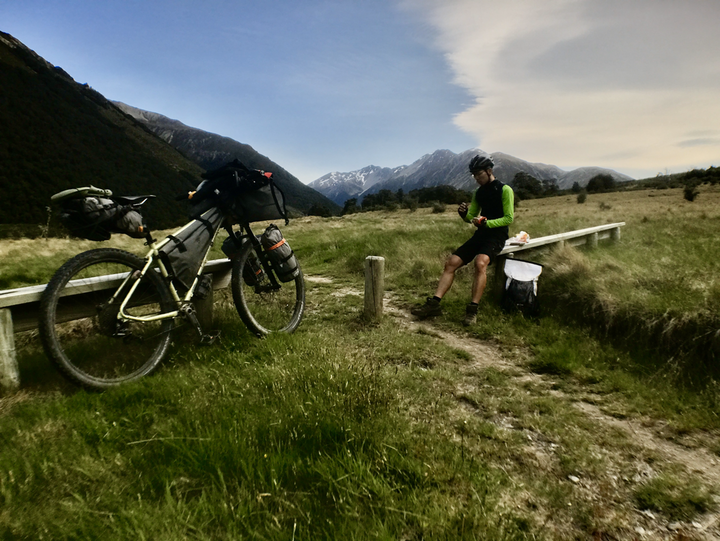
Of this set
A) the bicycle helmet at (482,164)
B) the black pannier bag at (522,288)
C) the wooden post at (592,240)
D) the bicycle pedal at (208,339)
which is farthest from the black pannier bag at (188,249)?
the wooden post at (592,240)

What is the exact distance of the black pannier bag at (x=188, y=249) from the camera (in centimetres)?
345

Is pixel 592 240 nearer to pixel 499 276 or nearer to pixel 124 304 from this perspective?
pixel 499 276

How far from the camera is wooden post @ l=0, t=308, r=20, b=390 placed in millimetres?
2900

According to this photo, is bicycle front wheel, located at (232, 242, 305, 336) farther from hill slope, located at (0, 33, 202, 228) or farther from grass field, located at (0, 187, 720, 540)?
hill slope, located at (0, 33, 202, 228)

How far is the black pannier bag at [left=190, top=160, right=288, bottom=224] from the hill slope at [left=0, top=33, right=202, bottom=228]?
88988 millimetres

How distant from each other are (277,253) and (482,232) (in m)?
3.56

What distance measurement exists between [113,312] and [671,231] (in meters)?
13.6

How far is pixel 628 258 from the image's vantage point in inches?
271

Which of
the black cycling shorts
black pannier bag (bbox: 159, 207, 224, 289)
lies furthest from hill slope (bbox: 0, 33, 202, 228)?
black pannier bag (bbox: 159, 207, 224, 289)

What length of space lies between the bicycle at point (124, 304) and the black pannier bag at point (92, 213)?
0.11m

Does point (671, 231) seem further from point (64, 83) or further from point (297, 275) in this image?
point (64, 83)

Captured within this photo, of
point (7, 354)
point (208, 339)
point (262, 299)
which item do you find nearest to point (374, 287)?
point (262, 299)

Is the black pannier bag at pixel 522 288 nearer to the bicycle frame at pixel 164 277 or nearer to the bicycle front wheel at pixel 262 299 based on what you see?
the bicycle front wheel at pixel 262 299

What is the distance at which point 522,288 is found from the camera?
5.76 meters
